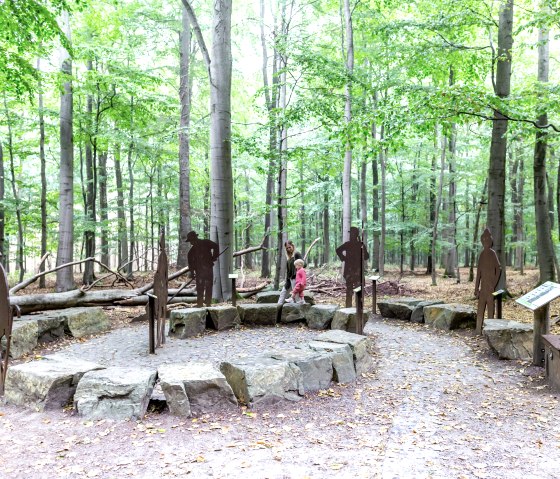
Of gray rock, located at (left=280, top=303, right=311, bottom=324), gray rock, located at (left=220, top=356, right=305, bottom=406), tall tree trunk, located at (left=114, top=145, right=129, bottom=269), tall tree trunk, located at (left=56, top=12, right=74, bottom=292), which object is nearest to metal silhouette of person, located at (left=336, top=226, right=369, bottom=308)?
gray rock, located at (left=280, top=303, right=311, bottom=324)

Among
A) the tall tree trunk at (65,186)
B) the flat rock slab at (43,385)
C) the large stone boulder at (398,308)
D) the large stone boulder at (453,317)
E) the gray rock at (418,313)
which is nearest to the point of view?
the flat rock slab at (43,385)

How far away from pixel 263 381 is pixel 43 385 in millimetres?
2295

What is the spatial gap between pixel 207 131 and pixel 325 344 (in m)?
11.7

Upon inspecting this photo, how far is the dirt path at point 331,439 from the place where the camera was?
3252 mm

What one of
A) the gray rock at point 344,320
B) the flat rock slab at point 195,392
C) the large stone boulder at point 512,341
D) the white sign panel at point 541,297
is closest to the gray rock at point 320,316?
the gray rock at point 344,320

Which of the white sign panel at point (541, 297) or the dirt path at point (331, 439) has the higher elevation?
the white sign panel at point (541, 297)

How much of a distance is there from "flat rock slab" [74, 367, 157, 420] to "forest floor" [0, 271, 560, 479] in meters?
0.11

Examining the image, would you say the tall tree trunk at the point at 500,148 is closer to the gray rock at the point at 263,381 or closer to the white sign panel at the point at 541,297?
the white sign panel at the point at 541,297

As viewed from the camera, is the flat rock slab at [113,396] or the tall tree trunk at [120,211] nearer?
the flat rock slab at [113,396]

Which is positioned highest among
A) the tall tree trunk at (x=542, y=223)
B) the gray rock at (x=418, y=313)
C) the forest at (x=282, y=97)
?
the forest at (x=282, y=97)

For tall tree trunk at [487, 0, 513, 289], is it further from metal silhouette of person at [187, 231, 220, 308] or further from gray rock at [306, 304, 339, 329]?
metal silhouette of person at [187, 231, 220, 308]

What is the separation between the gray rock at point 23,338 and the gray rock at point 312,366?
4171 mm

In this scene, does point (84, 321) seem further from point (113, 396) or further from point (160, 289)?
point (113, 396)

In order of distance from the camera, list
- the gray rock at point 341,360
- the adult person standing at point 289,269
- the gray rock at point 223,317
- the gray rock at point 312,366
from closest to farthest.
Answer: the gray rock at point 312,366 → the gray rock at point 341,360 → the gray rock at point 223,317 → the adult person standing at point 289,269
